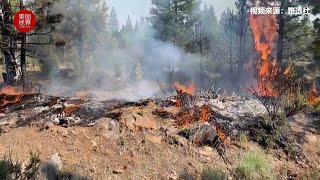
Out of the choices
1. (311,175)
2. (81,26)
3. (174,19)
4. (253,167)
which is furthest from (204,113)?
(81,26)

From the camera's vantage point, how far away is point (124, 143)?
7145 mm

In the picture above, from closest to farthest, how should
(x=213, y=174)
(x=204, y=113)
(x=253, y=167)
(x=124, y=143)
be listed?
(x=213, y=174) < (x=253, y=167) < (x=124, y=143) < (x=204, y=113)

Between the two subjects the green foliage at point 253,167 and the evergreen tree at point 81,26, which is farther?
the evergreen tree at point 81,26

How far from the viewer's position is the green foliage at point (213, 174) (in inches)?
248

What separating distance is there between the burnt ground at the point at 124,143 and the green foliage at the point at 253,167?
247 mm

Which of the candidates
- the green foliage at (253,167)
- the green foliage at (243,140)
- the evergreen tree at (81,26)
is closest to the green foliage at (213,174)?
the green foliage at (253,167)

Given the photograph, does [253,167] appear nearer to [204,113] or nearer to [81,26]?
[204,113]

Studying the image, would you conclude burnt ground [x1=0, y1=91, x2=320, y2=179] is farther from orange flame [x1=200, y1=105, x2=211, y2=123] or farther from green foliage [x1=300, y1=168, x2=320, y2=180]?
orange flame [x1=200, y1=105, x2=211, y2=123]

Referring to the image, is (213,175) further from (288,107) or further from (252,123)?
(288,107)

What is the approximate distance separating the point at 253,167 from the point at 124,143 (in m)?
2.72

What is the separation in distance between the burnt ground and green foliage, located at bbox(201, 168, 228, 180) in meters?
0.21

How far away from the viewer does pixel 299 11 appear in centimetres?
2056

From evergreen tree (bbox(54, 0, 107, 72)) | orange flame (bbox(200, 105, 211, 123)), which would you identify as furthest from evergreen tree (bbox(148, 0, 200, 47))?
orange flame (bbox(200, 105, 211, 123))

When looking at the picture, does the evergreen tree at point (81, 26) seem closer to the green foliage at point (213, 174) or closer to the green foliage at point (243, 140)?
the green foliage at point (243, 140)
